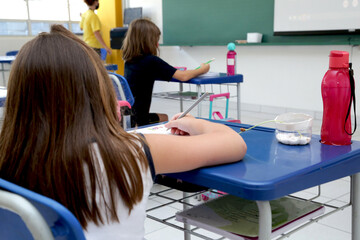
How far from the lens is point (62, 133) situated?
2.46 feet

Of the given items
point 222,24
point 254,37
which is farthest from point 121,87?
point 222,24

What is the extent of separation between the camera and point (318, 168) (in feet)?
3.11

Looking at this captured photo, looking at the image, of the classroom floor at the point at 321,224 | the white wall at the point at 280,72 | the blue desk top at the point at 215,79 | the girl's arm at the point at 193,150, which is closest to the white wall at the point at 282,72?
the white wall at the point at 280,72

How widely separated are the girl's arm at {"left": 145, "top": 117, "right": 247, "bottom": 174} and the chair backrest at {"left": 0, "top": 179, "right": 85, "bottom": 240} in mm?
298

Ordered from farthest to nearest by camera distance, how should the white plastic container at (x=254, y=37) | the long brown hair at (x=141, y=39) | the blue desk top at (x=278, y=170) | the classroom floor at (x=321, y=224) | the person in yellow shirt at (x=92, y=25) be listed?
1. the person in yellow shirt at (x=92, y=25)
2. the white plastic container at (x=254, y=37)
3. the long brown hair at (x=141, y=39)
4. the classroom floor at (x=321, y=224)
5. the blue desk top at (x=278, y=170)

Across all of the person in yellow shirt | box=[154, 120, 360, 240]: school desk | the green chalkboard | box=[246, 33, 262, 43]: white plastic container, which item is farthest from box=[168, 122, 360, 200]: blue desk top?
the person in yellow shirt

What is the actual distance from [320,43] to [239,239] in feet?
13.0

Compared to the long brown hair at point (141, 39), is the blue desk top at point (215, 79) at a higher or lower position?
lower

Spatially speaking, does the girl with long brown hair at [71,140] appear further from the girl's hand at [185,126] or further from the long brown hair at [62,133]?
the girl's hand at [185,126]

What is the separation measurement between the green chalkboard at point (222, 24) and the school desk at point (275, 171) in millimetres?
3606

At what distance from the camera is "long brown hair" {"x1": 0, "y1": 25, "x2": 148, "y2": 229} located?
736mm

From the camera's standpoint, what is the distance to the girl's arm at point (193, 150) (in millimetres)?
864

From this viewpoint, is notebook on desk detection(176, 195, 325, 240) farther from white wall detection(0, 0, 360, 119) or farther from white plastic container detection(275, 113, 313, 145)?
white wall detection(0, 0, 360, 119)

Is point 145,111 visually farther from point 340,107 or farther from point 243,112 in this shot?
point 243,112
